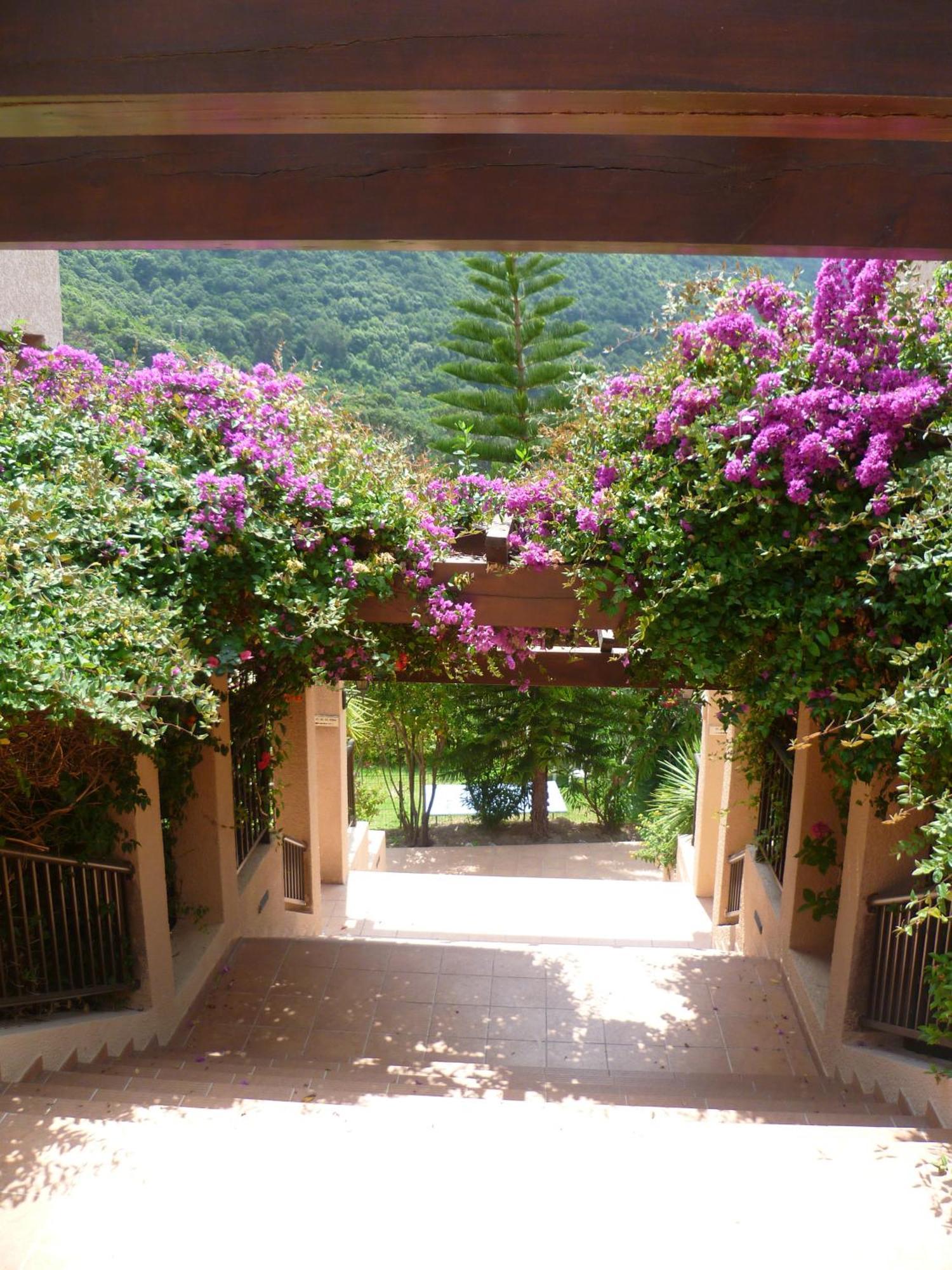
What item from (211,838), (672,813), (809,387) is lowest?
(672,813)

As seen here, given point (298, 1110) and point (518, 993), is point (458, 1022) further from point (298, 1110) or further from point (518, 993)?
point (298, 1110)

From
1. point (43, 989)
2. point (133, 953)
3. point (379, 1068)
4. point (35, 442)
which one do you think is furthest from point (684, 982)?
point (35, 442)

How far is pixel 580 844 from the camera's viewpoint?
39.5ft

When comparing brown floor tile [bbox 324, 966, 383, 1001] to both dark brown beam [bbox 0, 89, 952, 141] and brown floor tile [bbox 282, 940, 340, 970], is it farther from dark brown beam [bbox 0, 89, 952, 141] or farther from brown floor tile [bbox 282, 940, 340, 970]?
dark brown beam [bbox 0, 89, 952, 141]

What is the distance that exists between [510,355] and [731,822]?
28.8ft

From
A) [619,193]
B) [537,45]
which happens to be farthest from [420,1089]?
[537,45]

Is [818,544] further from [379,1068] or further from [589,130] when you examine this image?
[379,1068]

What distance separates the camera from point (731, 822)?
6.96 metres

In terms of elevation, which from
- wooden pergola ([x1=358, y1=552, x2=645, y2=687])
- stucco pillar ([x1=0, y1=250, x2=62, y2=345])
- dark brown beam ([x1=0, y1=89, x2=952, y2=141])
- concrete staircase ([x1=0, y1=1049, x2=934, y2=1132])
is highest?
stucco pillar ([x1=0, y1=250, x2=62, y2=345])

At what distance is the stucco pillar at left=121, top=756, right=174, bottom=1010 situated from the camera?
4.06 m

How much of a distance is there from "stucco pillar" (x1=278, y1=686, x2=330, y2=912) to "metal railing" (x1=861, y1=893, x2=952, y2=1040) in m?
3.84

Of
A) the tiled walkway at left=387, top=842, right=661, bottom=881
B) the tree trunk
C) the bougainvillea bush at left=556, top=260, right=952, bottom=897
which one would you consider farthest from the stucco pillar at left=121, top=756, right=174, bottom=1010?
the tree trunk

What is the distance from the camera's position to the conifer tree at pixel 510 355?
13477 millimetres

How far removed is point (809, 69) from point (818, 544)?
2.13m
